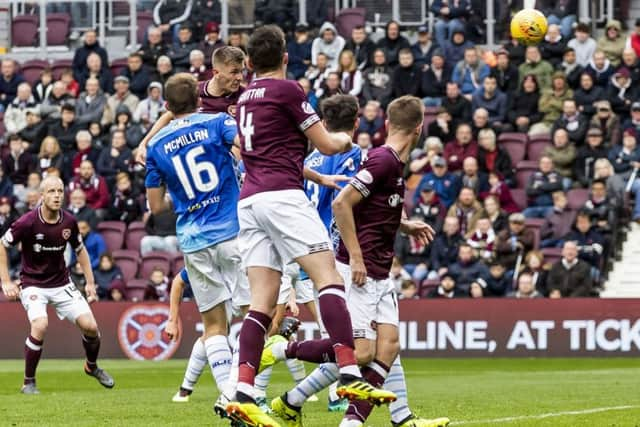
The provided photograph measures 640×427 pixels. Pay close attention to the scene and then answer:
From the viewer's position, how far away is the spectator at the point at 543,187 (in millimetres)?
25641

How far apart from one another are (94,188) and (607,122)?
9823 millimetres

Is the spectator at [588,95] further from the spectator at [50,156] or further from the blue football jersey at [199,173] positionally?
the blue football jersey at [199,173]

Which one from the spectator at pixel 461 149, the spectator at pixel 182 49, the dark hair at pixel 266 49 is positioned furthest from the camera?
the spectator at pixel 182 49

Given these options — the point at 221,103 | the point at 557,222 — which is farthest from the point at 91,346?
the point at 557,222

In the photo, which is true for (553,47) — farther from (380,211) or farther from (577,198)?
(380,211)

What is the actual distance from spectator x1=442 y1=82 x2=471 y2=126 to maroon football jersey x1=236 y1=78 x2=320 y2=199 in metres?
17.9

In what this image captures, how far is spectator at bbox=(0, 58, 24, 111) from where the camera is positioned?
1262 inches

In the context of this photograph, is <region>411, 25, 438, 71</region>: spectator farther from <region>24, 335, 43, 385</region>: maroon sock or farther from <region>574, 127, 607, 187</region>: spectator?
<region>24, 335, 43, 385</region>: maroon sock

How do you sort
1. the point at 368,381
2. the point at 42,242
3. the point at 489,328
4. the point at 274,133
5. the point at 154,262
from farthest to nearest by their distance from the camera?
1. the point at 154,262
2. the point at 489,328
3. the point at 42,242
4. the point at 368,381
5. the point at 274,133

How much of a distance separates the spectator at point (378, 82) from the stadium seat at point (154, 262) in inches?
203

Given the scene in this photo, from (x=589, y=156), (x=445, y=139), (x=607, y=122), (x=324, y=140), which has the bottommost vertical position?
(x=589, y=156)

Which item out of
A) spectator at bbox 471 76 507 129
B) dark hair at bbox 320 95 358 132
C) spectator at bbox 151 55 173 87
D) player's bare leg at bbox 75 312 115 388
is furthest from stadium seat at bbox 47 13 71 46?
dark hair at bbox 320 95 358 132

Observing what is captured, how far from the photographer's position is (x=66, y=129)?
1191 inches

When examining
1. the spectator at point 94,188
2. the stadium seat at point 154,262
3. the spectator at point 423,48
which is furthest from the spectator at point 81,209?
the spectator at point 423,48
